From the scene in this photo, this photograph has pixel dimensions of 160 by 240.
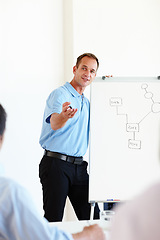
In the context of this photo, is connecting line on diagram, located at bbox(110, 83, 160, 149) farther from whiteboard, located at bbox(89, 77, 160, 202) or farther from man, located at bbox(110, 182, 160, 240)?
man, located at bbox(110, 182, 160, 240)

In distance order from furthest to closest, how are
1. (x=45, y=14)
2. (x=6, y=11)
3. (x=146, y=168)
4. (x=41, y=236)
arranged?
(x=45, y=14), (x=6, y=11), (x=146, y=168), (x=41, y=236)

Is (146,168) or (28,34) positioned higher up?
(28,34)

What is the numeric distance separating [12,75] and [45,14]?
29.7 inches

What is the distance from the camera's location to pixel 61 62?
146 inches

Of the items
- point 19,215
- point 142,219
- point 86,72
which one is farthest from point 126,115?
point 142,219

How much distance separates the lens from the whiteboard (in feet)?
7.88

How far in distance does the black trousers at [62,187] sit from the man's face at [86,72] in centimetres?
59

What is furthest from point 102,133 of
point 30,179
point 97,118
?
point 30,179

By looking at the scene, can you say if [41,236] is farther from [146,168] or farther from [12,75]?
[12,75]

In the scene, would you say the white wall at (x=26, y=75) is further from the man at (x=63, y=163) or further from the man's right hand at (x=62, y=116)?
the man's right hand at (x=62, y=116)

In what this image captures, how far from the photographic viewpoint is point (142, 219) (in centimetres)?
50

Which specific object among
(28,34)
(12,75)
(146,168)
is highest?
(28,34)

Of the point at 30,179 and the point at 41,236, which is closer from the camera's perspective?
the point at 41,236

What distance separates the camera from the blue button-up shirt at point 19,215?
0.95 m
